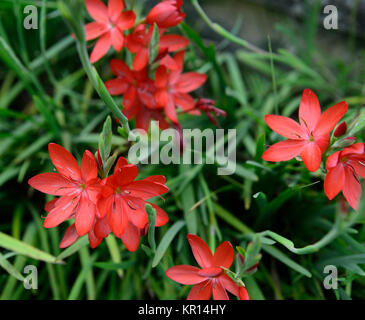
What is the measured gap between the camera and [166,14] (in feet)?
2.54

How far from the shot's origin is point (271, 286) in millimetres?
943

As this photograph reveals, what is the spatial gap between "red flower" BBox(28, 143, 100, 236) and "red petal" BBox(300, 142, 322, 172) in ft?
1.28

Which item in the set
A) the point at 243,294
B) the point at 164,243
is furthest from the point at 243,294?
the point at 164,243

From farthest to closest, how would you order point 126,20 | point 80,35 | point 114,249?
point 114,249 < point 126,20 < point 80,35

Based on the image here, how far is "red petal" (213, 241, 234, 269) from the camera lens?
0.67m

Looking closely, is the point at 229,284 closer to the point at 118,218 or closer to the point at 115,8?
the point at 118,218

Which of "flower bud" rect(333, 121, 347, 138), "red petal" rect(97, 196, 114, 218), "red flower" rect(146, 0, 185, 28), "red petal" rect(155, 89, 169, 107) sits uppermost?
"red flower" rect(146, 0, 185, 28)

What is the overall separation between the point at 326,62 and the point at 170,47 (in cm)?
89

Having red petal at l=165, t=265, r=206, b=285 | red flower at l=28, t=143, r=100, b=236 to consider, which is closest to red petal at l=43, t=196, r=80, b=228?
red flower at l=28, t=143, r=100, b=236

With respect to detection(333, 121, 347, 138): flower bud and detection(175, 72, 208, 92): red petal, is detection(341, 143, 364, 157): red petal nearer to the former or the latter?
detection(333, 121, 347, 138): flower bud

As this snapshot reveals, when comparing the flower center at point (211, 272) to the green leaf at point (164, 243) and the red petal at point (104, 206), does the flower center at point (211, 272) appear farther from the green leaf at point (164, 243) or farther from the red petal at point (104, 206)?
the red petal at point (104, 206)

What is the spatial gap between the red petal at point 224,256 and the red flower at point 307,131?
0.19 m

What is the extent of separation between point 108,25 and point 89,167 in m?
0.37

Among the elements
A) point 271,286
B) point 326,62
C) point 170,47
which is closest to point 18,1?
point 170,47
